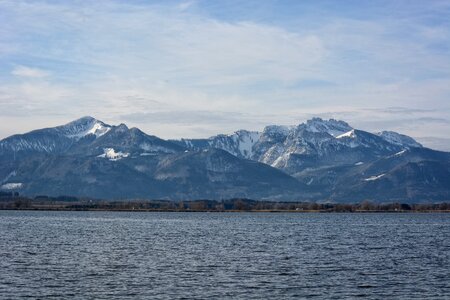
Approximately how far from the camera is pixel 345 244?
113m

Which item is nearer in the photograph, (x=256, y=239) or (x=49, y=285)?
(x=49, y=285)

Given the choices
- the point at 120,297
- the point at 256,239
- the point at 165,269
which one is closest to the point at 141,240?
the point at 256,239

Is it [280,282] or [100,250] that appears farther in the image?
[100,250]

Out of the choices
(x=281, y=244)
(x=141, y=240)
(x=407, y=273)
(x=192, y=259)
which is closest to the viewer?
(x=407, y=273)

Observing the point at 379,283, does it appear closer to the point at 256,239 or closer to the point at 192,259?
the point at 192,259

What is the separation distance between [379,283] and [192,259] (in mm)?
25337

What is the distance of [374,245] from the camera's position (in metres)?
112

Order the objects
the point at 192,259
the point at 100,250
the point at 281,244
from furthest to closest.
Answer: the point at 281,244 → the point at 100,250 → the point at 192,259

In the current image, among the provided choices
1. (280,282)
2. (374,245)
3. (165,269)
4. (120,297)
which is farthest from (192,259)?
(374,245)

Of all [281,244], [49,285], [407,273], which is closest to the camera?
[49,285]

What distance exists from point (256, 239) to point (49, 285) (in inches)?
2459

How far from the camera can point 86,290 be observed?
61.5 metres

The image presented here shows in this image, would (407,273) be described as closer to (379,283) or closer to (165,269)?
(379,283)

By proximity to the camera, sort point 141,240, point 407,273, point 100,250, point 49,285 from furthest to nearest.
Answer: point 141,240 < point 100,250 < point 407,273 < point 49,285
